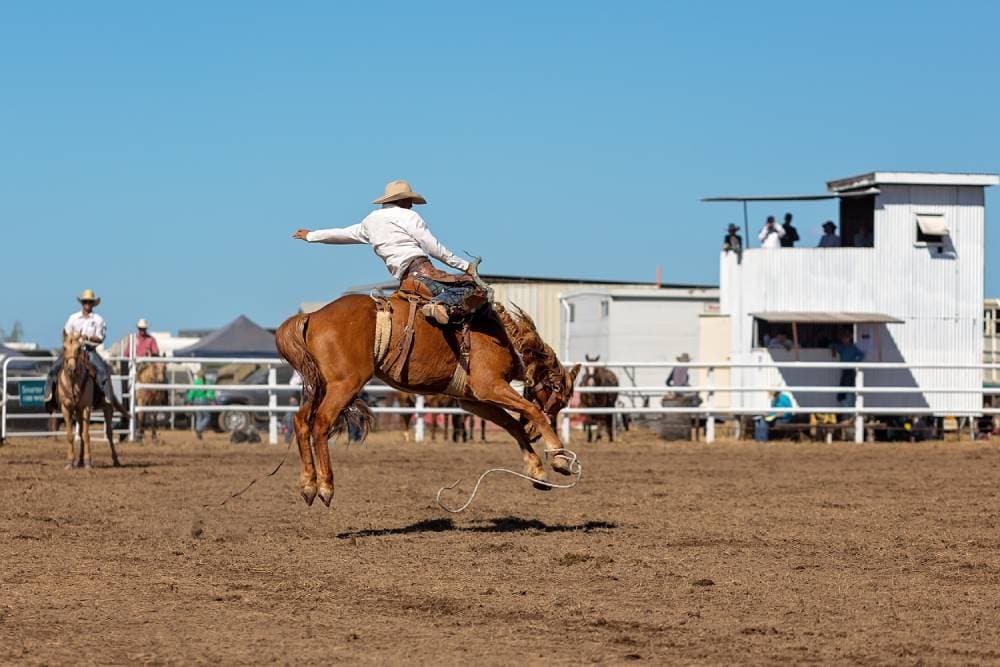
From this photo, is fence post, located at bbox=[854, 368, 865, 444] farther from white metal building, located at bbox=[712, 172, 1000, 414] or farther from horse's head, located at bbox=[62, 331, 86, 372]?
horse's head, located at bbox=[62, 331, 86, 372]

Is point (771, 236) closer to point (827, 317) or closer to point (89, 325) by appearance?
point (827, 317)

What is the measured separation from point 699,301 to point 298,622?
97.0ft

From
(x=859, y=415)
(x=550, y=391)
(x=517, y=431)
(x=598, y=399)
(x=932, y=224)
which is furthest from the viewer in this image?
(x=932, y=224)

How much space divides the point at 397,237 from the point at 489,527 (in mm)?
2087

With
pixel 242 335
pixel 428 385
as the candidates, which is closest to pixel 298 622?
pixel 428 385

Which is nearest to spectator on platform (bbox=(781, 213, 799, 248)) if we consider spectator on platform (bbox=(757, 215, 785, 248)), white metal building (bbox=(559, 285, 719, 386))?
spectator on platform (bbox=(757, 215, 785, 248))

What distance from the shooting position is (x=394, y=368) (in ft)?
31.7

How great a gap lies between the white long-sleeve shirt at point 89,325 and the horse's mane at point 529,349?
757 cm

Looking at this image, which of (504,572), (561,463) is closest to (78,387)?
(561,463)

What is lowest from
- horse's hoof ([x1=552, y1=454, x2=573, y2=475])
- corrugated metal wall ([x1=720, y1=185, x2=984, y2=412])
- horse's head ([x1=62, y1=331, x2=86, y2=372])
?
horse's hoof ([x1=552, y1=454, x2=573, y2=475])

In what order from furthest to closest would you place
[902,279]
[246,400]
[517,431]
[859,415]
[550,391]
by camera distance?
[246,400] → [902,279] → [859,415] → [550,391] → [517,431]

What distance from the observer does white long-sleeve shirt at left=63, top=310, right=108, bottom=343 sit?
16562 mm

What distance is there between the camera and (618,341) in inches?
1329

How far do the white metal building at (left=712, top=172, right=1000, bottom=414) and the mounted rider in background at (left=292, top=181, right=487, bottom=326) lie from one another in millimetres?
18649
